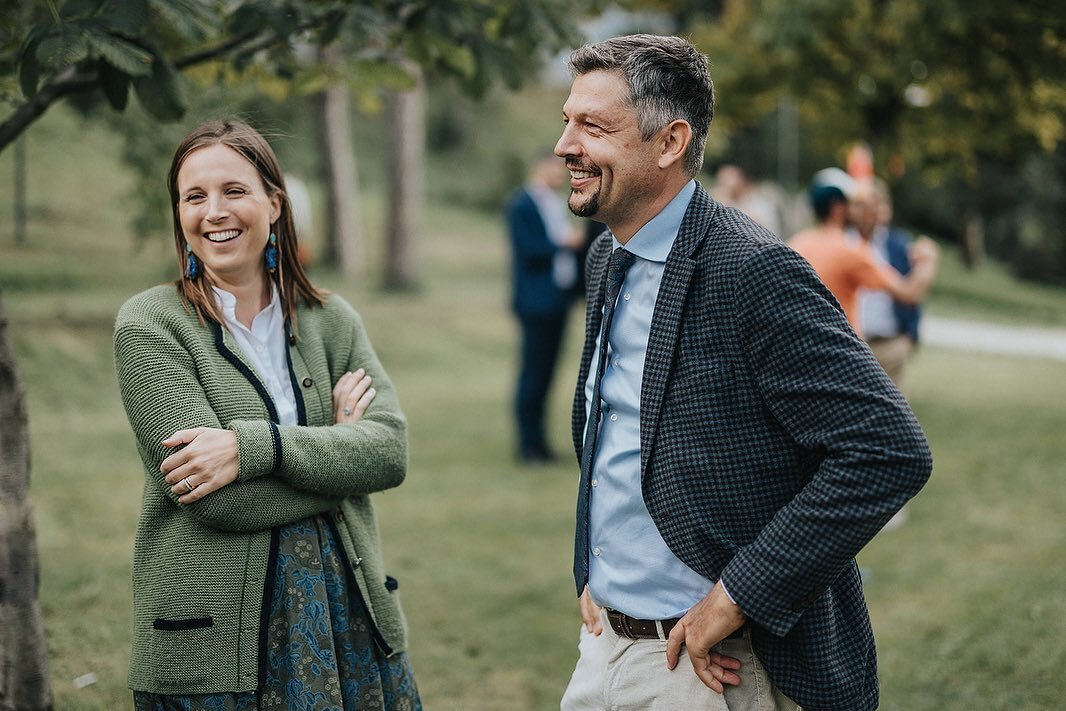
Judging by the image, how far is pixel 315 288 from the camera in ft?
10.2

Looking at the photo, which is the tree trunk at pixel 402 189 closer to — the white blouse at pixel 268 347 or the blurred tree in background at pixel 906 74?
the blurred tree in background at pixel 906 74

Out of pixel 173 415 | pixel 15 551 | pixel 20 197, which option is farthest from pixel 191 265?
pixel 20 197

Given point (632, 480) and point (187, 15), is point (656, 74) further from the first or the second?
point (187, 15)

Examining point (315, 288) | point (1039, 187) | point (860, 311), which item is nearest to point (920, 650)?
point (860, 311)

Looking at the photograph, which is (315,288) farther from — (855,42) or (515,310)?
(855,42)

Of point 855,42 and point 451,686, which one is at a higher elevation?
point 855,42

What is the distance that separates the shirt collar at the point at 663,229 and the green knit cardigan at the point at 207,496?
0.85 meters

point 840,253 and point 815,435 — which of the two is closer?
point 815,435

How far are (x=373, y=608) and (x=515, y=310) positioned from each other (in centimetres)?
638

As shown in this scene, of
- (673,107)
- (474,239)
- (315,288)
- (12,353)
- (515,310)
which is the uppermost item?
(673,107)

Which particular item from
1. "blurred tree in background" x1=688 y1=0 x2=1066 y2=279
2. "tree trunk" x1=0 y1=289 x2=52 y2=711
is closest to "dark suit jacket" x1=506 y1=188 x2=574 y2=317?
"blurred tree in background" x1=688 y1=0 x2=1066 y2=279

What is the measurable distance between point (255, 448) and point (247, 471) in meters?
0.05

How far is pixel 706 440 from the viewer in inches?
93.1

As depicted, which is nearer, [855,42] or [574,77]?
[574,77]
